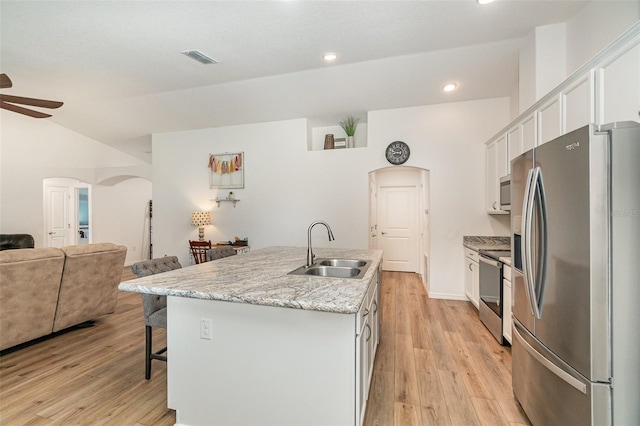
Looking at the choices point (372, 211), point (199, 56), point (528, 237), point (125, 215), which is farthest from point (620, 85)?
point (125, 215)

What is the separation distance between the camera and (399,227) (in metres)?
6.57

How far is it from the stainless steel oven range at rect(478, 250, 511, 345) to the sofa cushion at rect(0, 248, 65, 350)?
4.56 metres

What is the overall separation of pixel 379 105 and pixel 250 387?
13.9ft

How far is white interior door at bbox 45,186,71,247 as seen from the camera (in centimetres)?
627

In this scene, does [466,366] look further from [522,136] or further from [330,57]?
[330,57]

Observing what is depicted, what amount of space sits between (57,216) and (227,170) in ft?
14.8

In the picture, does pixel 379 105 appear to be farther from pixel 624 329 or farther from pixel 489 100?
pixel 624 329

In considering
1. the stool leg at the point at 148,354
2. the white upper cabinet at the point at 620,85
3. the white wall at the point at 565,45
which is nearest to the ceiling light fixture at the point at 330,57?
the white wall at the point at 565,45

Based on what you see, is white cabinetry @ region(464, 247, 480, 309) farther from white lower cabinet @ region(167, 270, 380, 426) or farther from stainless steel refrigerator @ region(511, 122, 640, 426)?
white lower cabinet @ region(167, 270, 380, 426)

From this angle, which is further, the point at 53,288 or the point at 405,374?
the point at 53,288

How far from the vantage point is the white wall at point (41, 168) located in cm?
541

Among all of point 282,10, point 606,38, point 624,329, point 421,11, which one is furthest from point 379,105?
point 624,329

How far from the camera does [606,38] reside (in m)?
2.22

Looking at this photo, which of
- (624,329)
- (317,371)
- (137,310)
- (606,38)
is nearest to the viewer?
(624,329)
